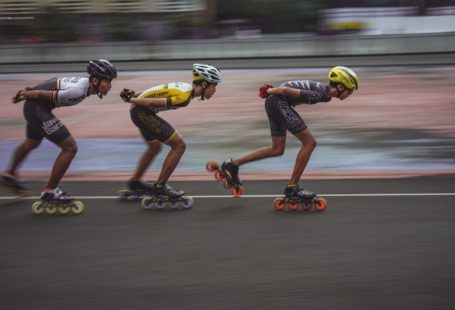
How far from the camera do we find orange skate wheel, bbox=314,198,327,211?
7.62 metres

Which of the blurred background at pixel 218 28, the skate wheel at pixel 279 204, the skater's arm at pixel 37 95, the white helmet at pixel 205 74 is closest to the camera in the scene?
the skater's arm at pixel 37 95

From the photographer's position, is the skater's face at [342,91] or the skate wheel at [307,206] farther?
the skate wheel at [307,206]

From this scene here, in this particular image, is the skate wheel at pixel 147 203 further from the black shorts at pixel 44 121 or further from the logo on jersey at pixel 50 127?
the logo on jersey at pixel 50 127

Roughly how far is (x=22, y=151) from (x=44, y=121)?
2.72ft

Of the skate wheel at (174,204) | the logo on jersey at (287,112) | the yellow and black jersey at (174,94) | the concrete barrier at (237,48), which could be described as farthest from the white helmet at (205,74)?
the concrete barrier at (237,48)

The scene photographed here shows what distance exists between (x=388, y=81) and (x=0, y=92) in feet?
36.5

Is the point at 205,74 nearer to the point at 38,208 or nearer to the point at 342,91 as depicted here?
the point at 342,91

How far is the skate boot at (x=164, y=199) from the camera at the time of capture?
7.88m

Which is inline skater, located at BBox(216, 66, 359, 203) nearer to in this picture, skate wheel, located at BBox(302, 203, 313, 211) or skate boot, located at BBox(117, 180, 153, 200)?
skate wheel, located at BBox(302, 203, 313, 211)

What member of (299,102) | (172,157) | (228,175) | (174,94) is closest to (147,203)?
(172,157)

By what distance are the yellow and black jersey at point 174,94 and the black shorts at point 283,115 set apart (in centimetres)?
97

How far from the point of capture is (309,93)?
7461 millimetres

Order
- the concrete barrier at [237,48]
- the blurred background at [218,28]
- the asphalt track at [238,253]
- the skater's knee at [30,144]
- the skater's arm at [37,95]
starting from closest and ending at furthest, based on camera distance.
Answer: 1. the asphalt track at [238,253]
2. the skater's arm at [37,95]
3. the skater's knee at [30,144]
4. the concrete barrier at [237,48]
5. the blurred background at [218,28]

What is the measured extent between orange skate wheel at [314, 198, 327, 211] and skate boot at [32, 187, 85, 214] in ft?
9.12
